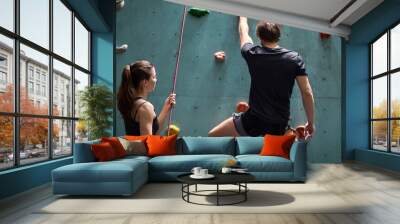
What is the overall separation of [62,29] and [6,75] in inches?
78.9

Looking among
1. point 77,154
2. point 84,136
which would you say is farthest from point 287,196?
point 84,136

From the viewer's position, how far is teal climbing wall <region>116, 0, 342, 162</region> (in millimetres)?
7566

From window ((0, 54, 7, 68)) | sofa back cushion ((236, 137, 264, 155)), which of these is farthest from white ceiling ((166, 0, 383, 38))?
window ((0, 54, 7, 68))

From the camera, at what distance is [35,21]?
526 cm

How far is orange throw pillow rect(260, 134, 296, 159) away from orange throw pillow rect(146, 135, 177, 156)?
4.65 ft

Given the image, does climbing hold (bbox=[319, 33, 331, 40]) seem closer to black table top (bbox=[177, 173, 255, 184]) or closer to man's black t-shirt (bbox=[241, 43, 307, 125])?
man's black t-shirt (bbox=[241, 43, 307, 125])

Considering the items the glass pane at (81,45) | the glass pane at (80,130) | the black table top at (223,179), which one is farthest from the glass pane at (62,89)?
the black table top at (223,179)

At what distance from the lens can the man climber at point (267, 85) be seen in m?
7.05

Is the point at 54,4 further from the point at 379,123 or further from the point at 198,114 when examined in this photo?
the point at 379,123

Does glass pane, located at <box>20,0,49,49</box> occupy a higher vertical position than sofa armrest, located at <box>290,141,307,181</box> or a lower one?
higher

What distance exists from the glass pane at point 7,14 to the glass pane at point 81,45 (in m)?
2.32

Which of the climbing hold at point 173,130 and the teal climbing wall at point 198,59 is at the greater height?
the teal climbing wall at point 198,59

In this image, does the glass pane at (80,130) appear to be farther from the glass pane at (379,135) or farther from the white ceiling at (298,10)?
the glass pane at (379,135)

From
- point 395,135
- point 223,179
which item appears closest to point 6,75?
point 223,179
